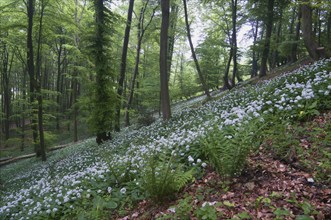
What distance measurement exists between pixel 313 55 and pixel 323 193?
425 inches

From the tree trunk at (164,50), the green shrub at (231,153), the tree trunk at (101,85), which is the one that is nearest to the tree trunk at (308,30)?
the tree trunk at (164,50)

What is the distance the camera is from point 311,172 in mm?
3340

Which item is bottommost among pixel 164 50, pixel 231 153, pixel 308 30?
pixel 231 153

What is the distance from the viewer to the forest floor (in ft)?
8.75

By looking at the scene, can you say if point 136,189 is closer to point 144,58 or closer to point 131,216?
point 131,216

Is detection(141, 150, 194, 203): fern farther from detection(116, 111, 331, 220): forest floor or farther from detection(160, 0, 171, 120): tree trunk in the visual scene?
detection(160, 0, 171, 120): tree trunk

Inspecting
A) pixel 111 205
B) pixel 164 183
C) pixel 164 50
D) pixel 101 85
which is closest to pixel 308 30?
pixel 164 50

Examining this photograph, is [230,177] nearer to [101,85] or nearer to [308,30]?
[308,30]

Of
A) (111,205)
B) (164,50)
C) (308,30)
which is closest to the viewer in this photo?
(111,205)

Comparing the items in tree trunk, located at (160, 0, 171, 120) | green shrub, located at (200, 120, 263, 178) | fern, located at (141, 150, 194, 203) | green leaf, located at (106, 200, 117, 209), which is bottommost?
green leaf, located at (106, 200, 117, 209)

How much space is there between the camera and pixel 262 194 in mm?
3129

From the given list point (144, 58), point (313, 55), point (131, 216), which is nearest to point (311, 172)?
point (131, 216)

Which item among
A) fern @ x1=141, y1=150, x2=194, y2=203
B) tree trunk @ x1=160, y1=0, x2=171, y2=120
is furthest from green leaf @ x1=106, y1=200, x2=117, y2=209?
tree trunk @ x1=160, y1=0, x2=171, y2=120

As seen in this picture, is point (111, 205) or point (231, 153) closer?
point (231, 153)
